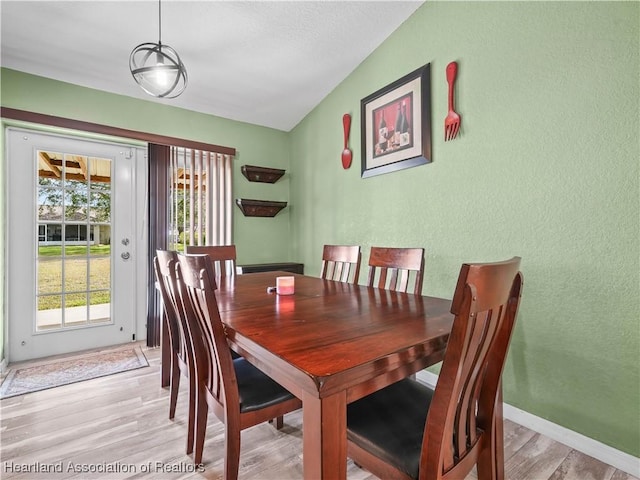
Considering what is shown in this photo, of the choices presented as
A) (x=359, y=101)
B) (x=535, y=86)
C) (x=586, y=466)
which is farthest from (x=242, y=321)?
(x=359, y=101)

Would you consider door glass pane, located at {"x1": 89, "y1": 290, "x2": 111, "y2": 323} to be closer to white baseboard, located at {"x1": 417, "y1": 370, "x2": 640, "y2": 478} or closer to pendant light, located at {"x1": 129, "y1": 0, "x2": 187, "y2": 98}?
pendant light, located at {"x1": 129, "y1": 0, "x2": 187, "y2": 98}

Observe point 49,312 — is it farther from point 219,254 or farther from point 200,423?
point 200,423

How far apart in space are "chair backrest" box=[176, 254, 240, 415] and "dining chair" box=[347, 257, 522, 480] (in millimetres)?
462

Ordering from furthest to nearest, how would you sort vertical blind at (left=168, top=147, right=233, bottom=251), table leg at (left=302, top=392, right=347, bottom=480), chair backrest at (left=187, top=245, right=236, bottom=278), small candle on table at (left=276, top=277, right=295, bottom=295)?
vertical blind at (left=168, top=147, right=233, bottom=251) → chair backrest at (left=187, top=245, right=236, bottom=278) → small candle on table at (left=276, top=277, right=295, bottom=295) → table leg at (left=302, top=392, right=347, bottom=480)

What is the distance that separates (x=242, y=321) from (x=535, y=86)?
78.3 inches

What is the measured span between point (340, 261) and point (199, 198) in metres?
1.85

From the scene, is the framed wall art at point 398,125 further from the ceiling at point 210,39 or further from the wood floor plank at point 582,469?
the wood floor plank at point 582,469

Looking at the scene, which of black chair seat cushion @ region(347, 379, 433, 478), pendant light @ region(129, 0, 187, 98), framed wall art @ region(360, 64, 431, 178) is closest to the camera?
black chair seat cushion @ region(347, 379, 433, 478)

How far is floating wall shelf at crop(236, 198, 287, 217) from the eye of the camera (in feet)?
11.4

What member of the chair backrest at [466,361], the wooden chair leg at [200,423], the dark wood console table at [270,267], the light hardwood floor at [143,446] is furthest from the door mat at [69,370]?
the chair backrest at [466,361]

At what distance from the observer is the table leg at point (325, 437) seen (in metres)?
0.69

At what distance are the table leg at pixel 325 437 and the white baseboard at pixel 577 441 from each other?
5.08 ft

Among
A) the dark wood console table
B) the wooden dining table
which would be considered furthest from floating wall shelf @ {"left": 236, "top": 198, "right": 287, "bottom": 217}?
the wooden dining table

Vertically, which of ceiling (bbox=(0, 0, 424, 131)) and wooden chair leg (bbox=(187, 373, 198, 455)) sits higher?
ceiling (bbox=(0, 0, 424, 131))
